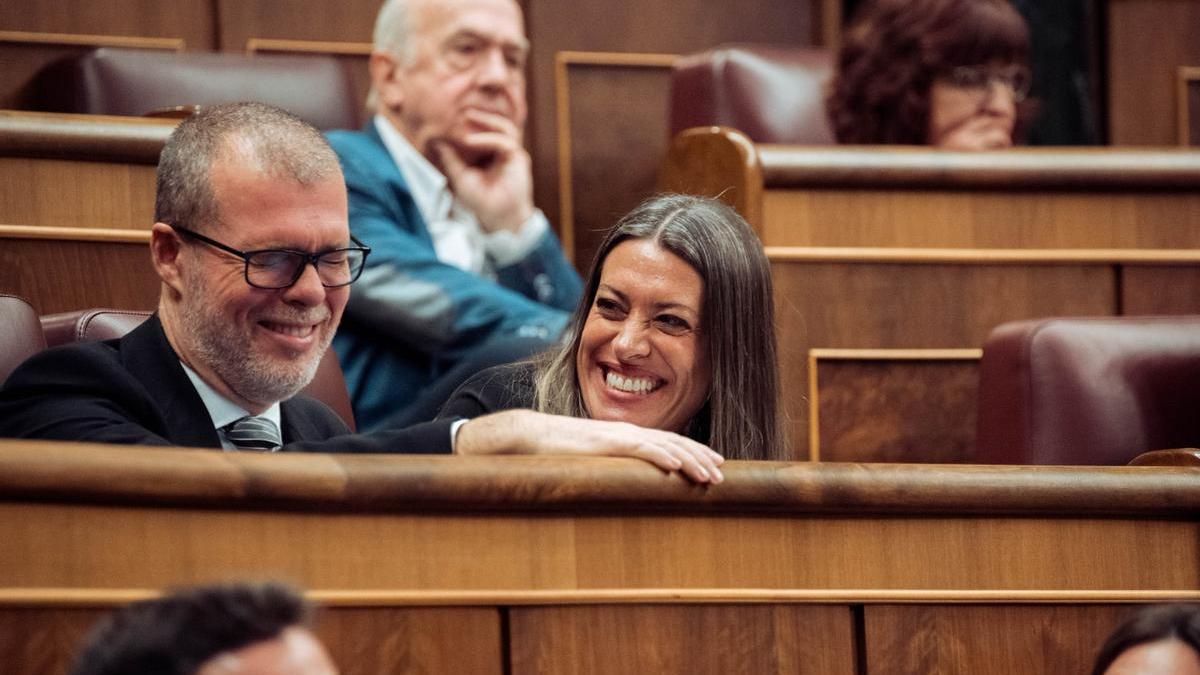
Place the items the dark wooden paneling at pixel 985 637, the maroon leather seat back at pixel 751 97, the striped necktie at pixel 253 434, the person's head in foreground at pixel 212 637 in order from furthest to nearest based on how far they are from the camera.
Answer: the maroon leather seat back at pixel 751 97 < the striped necktie at pixel 253 434 < the dark wooden paneling at pixel 985 637 < the person's head in foreground at pixel 212 637

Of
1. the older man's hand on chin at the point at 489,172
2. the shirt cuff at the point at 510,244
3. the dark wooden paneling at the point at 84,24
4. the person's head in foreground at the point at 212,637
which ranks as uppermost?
the dark wooden paneling at the point at 84,24

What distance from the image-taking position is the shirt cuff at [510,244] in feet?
4.15

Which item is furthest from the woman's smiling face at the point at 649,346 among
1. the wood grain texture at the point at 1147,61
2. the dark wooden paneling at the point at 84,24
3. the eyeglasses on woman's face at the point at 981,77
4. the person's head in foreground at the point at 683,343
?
the wood grain texture at the point at 1147,61

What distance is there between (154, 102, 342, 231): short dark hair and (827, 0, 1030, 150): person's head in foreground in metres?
0.61

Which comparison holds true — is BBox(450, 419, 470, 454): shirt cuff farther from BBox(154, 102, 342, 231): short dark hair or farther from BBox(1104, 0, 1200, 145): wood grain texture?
BBox(1104, 0, 1200, 145): wood grain texture

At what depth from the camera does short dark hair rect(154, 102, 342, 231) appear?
749 mm

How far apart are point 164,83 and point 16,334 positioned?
1.71ft

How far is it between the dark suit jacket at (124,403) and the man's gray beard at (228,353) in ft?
0.05

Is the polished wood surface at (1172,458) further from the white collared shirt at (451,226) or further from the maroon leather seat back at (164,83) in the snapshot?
the maroon leather seat back at (164,83)

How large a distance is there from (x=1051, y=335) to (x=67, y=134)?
0.57m

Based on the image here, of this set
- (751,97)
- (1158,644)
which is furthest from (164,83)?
(1158,644)

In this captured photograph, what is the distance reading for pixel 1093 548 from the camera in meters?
0.67

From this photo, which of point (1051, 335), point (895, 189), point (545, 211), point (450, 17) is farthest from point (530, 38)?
point (1051, 335)

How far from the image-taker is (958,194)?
110cm
